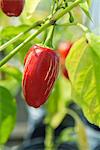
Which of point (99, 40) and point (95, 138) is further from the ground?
point (99, 40)

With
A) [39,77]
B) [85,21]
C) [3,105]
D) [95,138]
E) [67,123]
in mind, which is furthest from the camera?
[67,123]

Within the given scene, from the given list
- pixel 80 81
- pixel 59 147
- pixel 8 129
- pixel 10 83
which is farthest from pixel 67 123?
pixel 80 81

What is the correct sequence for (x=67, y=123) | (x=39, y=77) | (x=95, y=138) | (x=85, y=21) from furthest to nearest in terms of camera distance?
1. (x=67, y=123)
2. (x=95, y=138)
3. (x=85, y=21)
4. (x=39, y=77)

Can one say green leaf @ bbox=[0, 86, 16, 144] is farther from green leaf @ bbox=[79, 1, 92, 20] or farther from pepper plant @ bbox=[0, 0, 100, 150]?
green leaf @ bbox=[79, 1, 92, 20]

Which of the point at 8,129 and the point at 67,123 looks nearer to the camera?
the point at 8,129

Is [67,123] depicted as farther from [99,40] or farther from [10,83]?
[99,40]
